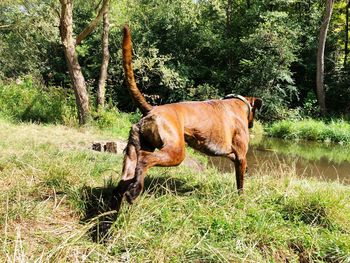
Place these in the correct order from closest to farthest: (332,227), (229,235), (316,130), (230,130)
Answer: (229,235) → (332,227) → (230,130) → (316,130)

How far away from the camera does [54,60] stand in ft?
81.9

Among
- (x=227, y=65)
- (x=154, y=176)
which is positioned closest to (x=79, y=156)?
(x=154, y=176)

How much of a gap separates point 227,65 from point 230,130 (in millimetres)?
19760

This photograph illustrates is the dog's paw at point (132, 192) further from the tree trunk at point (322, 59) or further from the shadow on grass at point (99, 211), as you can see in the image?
the tree trunk at point (322, 59)

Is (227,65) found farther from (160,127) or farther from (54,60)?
(160,127)

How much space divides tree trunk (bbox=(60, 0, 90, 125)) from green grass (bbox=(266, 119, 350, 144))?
34.1 ft

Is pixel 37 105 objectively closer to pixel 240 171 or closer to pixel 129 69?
pixel 240 171

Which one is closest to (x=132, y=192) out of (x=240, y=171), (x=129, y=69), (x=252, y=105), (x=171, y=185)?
(x=129, y=69)

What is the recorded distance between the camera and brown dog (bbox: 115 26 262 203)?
400cm

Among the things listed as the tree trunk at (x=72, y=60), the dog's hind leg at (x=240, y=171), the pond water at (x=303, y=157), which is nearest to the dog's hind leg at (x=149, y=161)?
the dog's hind leg at (x=240, y=171)

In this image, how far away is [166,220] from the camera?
13.5 ft

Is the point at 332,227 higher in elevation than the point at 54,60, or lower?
lower

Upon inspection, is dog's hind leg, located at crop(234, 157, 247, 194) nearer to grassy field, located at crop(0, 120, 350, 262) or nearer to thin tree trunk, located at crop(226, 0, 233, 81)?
grassy field, located at crop(0, 120, 350, 262)

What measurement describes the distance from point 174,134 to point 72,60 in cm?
980
